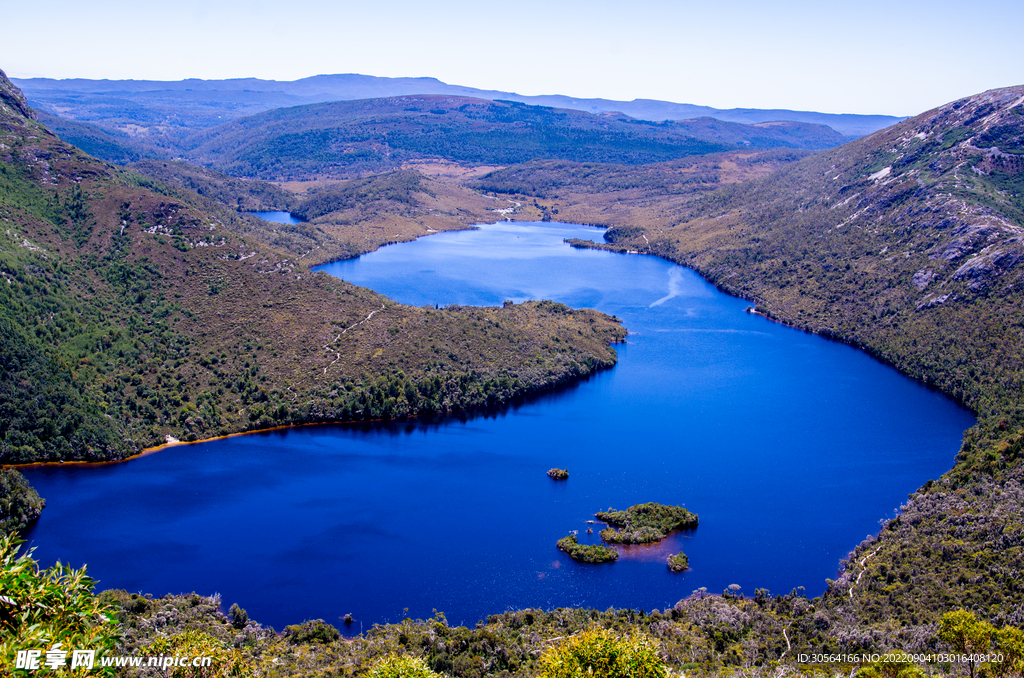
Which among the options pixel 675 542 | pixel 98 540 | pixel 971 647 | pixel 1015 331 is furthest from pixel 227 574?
pixel 1015 331

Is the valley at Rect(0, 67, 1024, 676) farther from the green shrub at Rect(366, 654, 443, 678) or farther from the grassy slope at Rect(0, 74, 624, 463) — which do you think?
the green shrub at Rect(366, 654, 443, 678)

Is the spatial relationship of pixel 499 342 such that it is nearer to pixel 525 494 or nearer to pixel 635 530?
pixel 525 494

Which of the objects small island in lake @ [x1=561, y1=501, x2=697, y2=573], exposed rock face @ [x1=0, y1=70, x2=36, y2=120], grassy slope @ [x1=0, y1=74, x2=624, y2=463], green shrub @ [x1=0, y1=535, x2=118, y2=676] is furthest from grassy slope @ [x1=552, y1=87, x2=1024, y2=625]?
exposed rock face @ [x1=0, y1=70, x2=36, y2=120]

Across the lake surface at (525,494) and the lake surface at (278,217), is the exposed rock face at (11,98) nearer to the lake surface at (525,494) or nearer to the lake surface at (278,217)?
the lake surface at (525,494)

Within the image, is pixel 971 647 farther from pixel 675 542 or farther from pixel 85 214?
pixel 85 214

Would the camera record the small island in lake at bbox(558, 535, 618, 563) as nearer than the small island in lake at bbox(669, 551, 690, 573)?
No

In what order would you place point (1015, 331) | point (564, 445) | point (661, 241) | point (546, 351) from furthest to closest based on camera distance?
1. point (661, 241)
2. point (546, 351)
3. point (1015, 331)
4. point (564, 445)
